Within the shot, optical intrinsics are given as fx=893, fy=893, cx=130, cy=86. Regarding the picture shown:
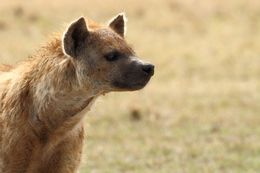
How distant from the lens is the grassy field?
37.1ft

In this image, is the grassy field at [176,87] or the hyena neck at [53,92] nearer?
the hyena neck at [53,92]

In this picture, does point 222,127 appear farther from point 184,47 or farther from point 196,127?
point 184,47

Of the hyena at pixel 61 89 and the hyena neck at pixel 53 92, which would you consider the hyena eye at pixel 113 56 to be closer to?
the hyena at pixel 61 89

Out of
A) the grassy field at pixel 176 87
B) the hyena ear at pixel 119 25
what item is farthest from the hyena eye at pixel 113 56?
the grassy field at pixel 176 87

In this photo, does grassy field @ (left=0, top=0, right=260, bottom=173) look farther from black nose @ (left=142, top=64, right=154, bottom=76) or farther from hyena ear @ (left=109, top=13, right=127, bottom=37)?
black nose @ (left=142, top=64, right=154, bottom=76)

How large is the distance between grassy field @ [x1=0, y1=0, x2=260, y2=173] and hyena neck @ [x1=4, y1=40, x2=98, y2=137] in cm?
54

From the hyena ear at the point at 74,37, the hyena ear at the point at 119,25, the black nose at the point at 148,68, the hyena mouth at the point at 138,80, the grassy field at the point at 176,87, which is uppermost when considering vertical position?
the grassy field at the point at 176,87

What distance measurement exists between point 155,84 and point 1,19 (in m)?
6.08

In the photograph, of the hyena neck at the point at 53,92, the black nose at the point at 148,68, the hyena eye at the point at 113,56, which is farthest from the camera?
the hyena neck at the point at 53,92

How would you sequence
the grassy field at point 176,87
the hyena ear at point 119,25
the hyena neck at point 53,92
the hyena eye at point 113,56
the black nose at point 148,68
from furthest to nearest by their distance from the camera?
the grassy field at point 176,87
the hyena ear at point 119,25
the hyena neck at point 53,92
the hyena eye at point 113,56
the black nose at point 148,68

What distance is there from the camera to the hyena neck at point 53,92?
6.97 m

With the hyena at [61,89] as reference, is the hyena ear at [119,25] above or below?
above

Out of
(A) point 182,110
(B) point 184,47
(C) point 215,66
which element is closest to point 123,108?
(A) point 182,110

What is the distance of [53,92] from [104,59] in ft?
1.66
